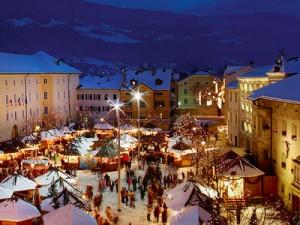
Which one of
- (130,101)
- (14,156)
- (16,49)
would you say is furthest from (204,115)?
(16,49)

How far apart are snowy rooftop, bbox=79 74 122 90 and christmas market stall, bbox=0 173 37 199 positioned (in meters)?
50.1

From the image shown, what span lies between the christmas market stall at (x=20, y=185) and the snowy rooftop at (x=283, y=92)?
14.8m

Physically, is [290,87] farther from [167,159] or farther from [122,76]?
[122,76]

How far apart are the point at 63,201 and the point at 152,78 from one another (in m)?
55.8

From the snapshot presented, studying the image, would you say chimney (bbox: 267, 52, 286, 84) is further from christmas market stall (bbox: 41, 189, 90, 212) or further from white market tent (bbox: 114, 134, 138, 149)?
christmas market stall (bbox: 41, 189, 90, 212)

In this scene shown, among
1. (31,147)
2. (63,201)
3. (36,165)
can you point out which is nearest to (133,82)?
(31,147)

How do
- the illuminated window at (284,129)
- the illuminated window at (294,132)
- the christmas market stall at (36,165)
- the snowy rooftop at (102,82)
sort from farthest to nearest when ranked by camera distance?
the snowy rooftop at (102,82) → the christmas market stall at (36,165) → the illuminated window at (284,129) → the illuminated window at (294,132)

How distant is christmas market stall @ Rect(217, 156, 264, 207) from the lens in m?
31.7

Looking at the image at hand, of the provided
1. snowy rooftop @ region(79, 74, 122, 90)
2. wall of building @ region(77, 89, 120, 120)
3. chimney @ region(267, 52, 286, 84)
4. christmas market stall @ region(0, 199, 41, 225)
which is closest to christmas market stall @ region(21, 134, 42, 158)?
chimney @ region(267, 52, 286, 84)

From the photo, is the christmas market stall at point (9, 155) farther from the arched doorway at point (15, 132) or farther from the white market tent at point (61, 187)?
the arched doorway at point (15, 132)

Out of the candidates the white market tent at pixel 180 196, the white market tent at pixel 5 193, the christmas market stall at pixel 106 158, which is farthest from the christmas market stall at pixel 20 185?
the christmas market stall at pixel 106 158

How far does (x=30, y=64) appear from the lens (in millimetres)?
74062

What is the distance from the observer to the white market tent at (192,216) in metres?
22.5

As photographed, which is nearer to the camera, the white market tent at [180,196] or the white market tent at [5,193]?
the white market tent at [180,196]
